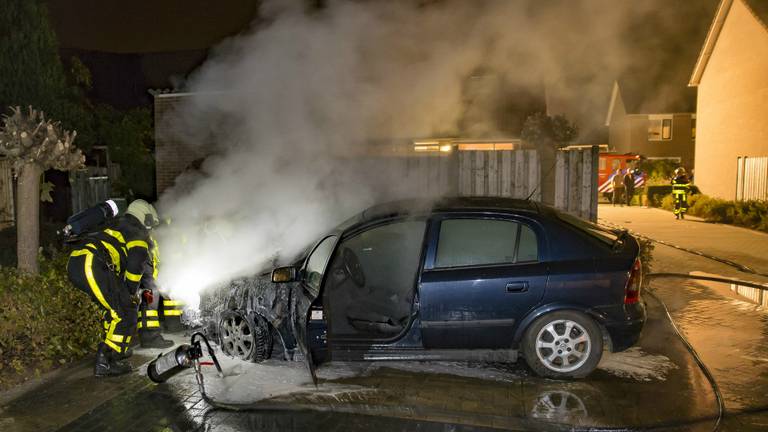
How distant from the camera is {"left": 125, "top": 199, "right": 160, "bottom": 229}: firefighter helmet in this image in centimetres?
577

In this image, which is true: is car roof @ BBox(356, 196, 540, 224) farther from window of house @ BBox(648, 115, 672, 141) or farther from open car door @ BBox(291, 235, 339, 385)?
window of house @ BBox(648, 115, 672, 141)

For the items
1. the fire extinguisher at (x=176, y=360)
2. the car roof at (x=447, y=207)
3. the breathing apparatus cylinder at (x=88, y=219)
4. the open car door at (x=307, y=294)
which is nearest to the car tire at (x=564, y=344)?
the car roof at (x=447, y=207)

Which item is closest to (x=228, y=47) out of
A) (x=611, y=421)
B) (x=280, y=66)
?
(x=280, y=66)

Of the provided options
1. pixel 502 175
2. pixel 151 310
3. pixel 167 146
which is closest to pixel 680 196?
pixel 502 175

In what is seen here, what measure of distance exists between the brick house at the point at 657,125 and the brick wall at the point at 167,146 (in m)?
24.4

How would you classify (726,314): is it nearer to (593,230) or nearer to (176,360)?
(593,230)

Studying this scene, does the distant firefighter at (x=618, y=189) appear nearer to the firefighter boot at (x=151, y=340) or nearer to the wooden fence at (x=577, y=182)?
the wooden fence at (x=577, y=182)

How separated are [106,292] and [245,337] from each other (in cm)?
124

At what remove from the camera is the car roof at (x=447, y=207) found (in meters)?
5.20

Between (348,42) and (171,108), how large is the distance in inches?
281

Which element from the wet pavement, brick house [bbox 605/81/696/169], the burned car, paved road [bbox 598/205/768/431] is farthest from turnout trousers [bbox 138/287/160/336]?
brick house [bbox 605/81/696/169]

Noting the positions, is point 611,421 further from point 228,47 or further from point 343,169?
point 228,47

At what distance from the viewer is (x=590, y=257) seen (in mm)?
4996

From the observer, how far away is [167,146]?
13977mm
